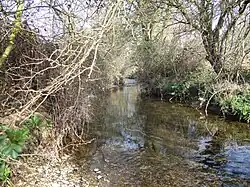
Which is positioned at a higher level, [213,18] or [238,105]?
[213,18]

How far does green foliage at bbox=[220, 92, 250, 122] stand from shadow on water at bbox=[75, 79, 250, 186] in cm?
50

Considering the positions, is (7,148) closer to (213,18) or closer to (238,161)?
(238,161)

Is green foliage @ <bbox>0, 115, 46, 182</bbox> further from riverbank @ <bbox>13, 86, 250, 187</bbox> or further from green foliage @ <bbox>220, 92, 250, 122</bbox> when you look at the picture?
green foliage @ <bbox>220, 92, 250, 122</bbox>

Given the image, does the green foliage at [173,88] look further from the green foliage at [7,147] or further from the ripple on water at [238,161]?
the green foliage at [7,147]

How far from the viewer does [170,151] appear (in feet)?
28.7

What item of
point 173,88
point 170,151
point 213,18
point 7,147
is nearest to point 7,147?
point 7,147

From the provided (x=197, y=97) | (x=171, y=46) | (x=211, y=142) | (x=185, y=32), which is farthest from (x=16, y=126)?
(x=171, y=46)

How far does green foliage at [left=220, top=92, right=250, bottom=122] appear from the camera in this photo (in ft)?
39.9

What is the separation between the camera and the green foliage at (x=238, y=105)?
479 inches

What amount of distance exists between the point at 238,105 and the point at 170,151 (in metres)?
5.07

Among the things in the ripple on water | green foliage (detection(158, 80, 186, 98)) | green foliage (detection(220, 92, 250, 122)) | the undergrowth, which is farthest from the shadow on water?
green foliage (detection(158, 80, 186, 98))

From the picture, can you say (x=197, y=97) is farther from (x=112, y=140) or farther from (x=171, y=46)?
(x=112, y=140)

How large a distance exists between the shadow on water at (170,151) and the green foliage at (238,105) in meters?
0.50

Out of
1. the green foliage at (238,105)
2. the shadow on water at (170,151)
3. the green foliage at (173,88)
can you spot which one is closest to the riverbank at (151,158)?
the shadow on water at (170,151)
